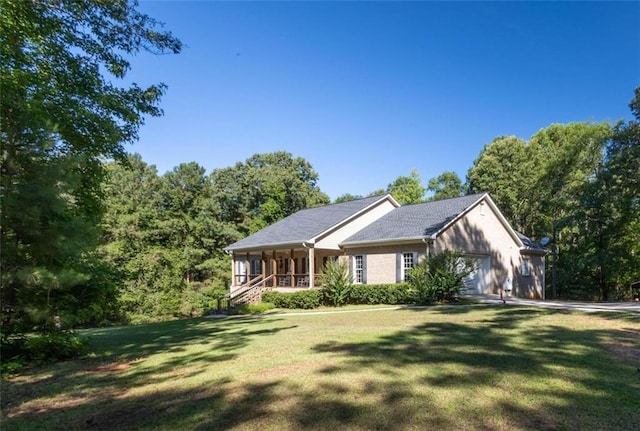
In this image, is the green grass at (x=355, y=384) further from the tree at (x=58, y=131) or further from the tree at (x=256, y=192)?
the tree at (x=256, y=192)

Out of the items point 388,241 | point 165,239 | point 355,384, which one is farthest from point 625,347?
point 165,239

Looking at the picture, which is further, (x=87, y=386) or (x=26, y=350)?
(x=26, y=350)

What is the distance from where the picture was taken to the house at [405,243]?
20.5 m

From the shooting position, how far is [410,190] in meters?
47.4

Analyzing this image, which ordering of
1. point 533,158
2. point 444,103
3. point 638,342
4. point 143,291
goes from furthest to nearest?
point 533,158, point 143,291, point 444,103, point 638,342

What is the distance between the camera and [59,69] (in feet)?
29.2

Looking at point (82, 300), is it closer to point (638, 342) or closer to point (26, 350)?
point (26, 350)

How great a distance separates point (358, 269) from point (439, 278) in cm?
630

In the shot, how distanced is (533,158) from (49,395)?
1560 inches

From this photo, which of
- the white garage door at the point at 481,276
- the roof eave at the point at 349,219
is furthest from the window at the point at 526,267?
the roof eave at the point at 349,219

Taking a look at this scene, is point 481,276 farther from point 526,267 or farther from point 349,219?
point 349,219

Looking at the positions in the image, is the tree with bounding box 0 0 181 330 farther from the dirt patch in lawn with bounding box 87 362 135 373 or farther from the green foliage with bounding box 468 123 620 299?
the green foliage with bounding box 468 123 620 299

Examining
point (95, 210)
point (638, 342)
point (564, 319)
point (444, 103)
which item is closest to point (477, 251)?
point (444, 103)

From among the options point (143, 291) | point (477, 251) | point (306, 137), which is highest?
point (306, 137)
